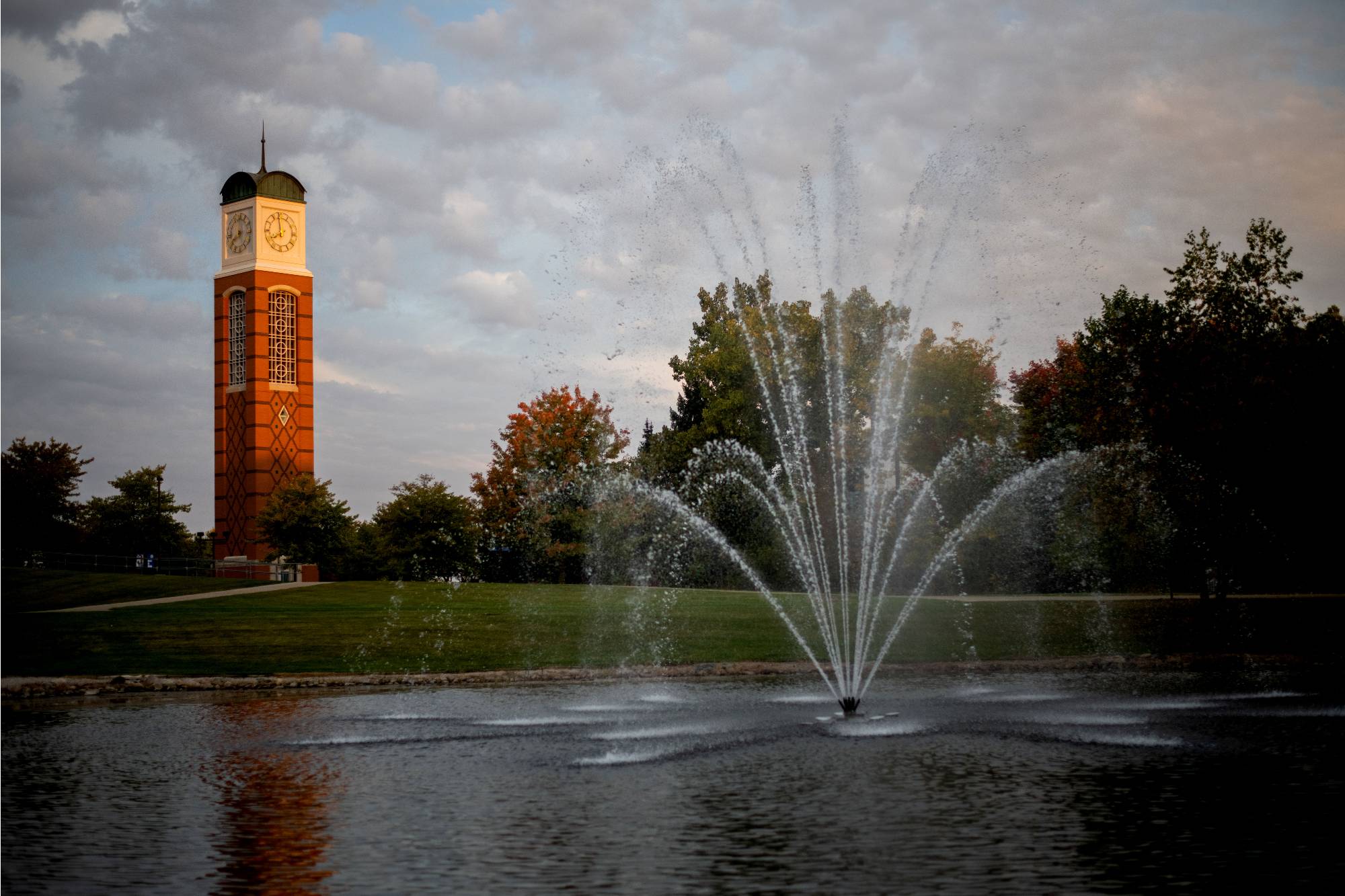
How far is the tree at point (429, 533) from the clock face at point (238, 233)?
47.9 metres

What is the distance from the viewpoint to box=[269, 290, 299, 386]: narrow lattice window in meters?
106

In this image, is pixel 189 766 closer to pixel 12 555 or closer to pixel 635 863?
pixel 635 863

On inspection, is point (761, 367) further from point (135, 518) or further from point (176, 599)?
point (135, 518)

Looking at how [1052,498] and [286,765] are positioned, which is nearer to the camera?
[286,765]

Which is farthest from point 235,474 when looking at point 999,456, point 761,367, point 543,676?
point 543,676

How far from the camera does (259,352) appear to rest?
4117 inches

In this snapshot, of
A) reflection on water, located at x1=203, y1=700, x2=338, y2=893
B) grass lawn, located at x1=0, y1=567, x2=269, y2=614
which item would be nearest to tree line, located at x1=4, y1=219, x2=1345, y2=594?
grass lawn, located at x1=0, y1=567, x2=269, y2=614

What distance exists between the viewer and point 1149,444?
117 ft

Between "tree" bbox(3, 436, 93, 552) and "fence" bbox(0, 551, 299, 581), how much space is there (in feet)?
5.15

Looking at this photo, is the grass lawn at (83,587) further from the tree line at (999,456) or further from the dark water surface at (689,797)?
the dark water surface at (689,797)

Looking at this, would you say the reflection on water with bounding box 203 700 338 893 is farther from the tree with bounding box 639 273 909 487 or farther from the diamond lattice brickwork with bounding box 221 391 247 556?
the diamond lattice brickwork with bounding box 221 391 247 556

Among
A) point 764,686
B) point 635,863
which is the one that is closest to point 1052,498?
point 764,686

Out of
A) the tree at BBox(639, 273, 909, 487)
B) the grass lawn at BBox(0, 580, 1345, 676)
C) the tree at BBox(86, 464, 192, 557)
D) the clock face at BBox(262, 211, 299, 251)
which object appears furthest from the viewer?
the clock face at BBox(262, 211, 299, 251)

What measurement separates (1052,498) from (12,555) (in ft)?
187
